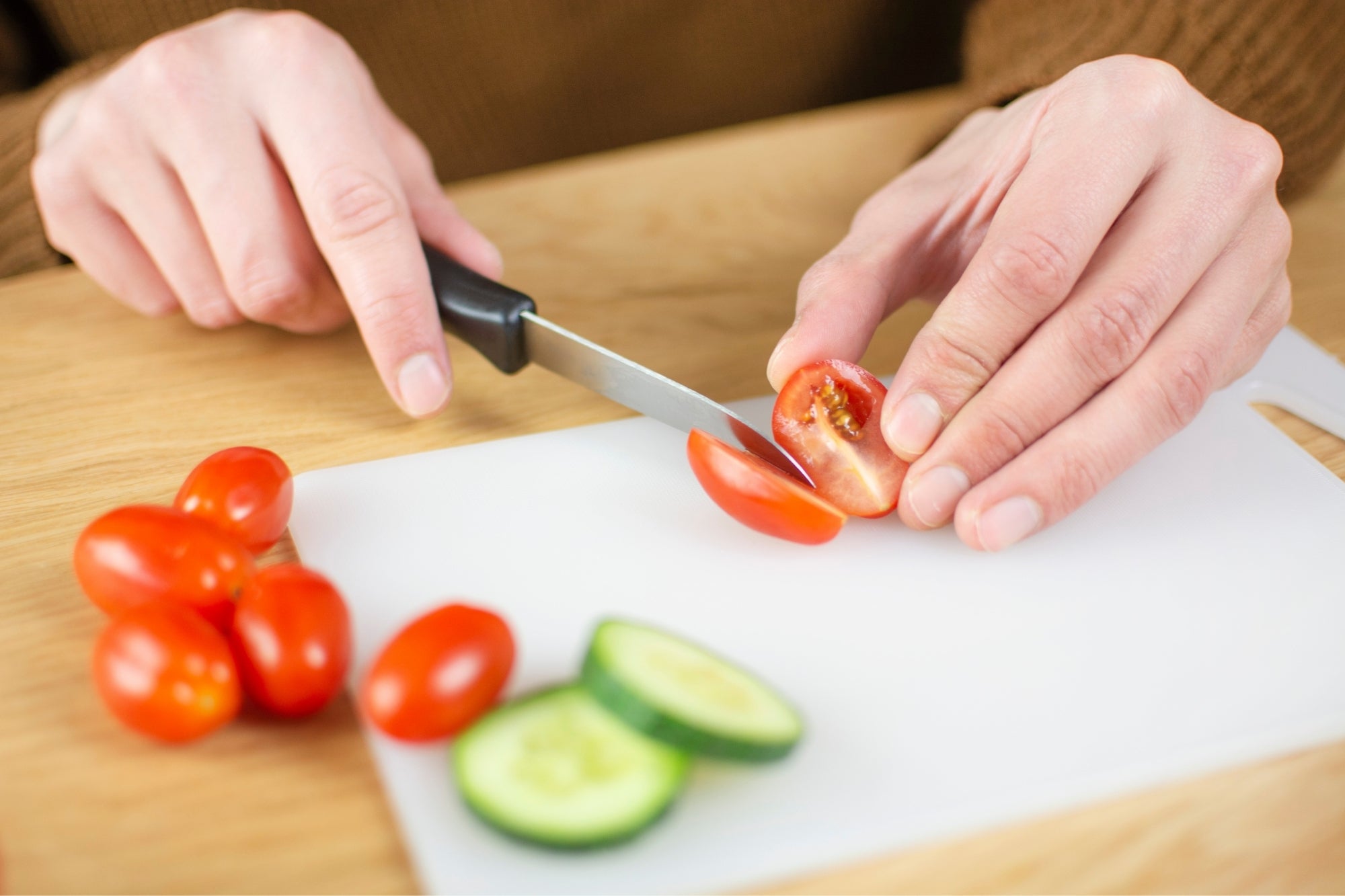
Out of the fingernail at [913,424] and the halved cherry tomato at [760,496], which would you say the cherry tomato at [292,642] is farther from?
the fingernail at [913,424]

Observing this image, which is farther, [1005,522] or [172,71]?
[172,71]

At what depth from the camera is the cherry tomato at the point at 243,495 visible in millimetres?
1135

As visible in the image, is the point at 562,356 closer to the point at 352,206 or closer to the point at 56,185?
the point at 352,206

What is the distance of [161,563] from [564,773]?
18.3 inches

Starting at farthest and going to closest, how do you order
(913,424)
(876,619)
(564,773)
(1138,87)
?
(1138,87), (913,424), (876,619), (564,773)

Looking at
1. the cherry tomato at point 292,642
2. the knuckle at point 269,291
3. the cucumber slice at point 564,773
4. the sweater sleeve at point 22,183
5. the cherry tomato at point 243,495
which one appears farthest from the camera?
the sweater sleeve at point 22,183

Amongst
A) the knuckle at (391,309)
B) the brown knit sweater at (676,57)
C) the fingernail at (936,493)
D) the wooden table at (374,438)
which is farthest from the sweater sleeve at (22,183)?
the fingernail at (936,493)

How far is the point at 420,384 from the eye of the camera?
1.41 m

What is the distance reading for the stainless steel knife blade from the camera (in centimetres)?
133

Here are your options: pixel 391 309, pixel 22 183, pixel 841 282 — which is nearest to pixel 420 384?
pixel 391 309

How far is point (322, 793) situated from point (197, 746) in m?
0.13

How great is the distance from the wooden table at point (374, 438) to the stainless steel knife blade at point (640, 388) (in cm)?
9

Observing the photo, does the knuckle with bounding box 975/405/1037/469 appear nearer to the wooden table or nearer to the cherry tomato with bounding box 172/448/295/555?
the wooden table

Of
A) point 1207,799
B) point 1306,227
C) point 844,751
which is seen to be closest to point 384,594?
point 844,751
